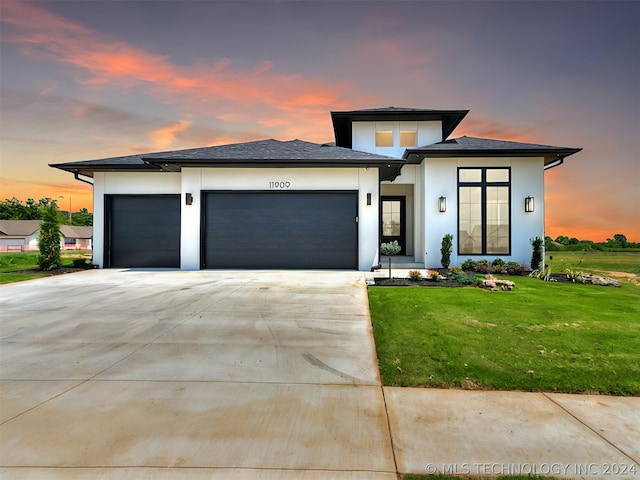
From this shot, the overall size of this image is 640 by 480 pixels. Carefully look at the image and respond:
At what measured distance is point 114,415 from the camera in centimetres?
241

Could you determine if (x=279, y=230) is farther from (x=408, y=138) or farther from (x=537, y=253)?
(x=537, y=253)

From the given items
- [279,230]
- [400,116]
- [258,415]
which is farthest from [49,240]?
[400,116]

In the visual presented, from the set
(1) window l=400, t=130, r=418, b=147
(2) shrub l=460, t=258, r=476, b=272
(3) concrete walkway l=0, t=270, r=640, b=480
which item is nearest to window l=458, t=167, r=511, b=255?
(2) shrub l=460, t=258, r=476, b=272

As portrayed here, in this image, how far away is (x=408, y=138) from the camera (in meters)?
13.3

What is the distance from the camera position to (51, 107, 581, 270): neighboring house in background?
10.8 metres

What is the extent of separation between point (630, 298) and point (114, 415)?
8.89 m

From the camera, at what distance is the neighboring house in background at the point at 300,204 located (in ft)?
35.6

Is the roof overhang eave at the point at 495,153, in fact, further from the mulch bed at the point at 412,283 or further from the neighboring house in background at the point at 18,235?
the neighboring house in background at the point at 18,235

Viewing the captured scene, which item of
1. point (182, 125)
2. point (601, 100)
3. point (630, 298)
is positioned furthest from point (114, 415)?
point (601, 100)

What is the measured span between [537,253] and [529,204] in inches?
69.7

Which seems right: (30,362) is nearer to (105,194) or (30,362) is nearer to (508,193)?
(105,194)

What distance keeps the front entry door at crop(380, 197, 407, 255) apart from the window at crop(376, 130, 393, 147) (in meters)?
2.43

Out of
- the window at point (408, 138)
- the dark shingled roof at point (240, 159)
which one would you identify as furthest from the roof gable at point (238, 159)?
the window at point (408, 138)

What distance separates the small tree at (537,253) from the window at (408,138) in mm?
5881
